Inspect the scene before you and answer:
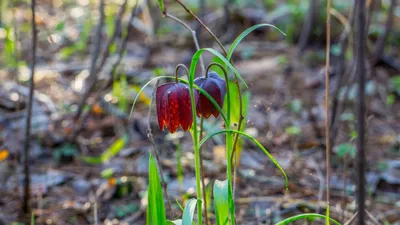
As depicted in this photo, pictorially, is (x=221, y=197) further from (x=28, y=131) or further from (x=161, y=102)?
(x=28, y=131)

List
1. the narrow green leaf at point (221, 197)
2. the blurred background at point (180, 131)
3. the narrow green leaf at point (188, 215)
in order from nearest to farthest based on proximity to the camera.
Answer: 1. the narrow green leaf at point (188, 215)
2. the narrow green leaf at point (221, 197)
3. the blurred background at point (180, 131)

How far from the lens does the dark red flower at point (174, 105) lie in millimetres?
1038

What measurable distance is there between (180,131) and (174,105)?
1.36 m

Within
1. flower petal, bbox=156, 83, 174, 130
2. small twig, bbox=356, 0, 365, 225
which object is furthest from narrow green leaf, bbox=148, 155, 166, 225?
small twig, bbox=356, 0, 365, 225

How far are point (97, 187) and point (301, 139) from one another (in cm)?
93

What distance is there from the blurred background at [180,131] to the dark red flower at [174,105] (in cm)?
45

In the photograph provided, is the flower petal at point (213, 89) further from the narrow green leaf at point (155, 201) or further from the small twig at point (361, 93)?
the small twig at point (361, 93)

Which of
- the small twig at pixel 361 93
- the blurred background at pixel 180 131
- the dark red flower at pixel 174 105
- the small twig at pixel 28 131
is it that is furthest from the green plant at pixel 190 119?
the small twig at pixel 28 131

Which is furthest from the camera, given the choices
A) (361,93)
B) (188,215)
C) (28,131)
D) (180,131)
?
(180,131)

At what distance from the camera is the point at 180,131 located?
239 centimetres

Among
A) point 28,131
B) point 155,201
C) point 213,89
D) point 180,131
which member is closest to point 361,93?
point 213,89

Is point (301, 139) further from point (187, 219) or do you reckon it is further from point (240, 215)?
point (187, 219)

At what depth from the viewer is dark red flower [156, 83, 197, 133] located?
1038mm

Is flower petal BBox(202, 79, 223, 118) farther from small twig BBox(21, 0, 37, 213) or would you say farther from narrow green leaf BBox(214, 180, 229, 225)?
small twig BBox(21, 0, 37, 213)
